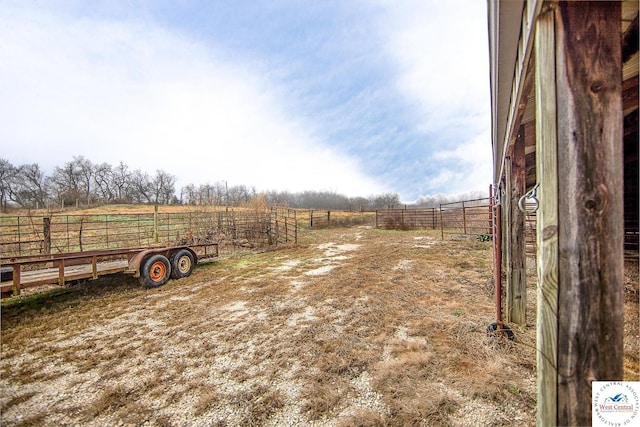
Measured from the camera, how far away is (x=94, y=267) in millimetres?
4703

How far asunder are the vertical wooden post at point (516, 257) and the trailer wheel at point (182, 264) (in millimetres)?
6519

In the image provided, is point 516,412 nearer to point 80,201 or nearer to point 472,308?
point 472,308

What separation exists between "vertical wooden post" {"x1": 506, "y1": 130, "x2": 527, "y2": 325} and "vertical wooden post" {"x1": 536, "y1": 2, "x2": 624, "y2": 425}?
8.48 feet

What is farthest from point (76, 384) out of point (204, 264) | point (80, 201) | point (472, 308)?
point (80, 201)

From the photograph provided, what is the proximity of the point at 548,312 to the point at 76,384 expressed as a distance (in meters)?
3.73

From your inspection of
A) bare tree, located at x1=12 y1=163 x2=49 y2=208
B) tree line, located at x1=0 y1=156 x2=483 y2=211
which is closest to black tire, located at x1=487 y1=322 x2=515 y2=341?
tree line, located at x1=0 y1=156 x2=483 y2=211

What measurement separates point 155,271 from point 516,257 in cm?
658

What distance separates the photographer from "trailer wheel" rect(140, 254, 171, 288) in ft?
17.4

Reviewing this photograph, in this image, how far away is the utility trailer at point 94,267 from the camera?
4.00m

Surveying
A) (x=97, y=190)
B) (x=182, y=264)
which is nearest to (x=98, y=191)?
(x=97, y=190)

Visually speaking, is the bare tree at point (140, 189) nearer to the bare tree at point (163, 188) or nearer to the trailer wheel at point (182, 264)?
the bare tree at point (163, 188)

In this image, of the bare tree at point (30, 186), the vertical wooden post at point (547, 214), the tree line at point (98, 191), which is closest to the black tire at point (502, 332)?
the vertical wooden post at point (547, 214)

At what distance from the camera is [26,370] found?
2.62m

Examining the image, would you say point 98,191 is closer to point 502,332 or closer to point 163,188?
point 163,188
